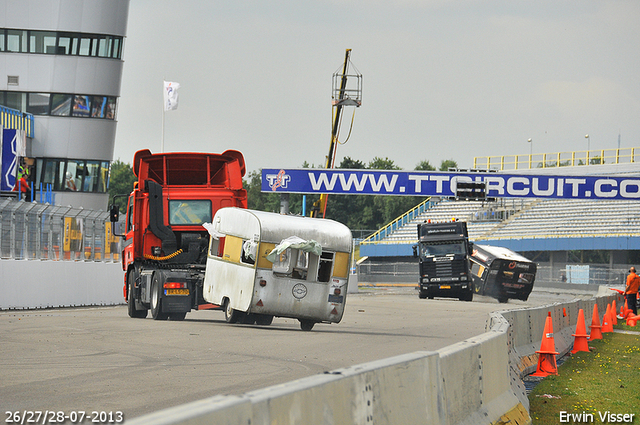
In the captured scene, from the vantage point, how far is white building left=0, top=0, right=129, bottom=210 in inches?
1966

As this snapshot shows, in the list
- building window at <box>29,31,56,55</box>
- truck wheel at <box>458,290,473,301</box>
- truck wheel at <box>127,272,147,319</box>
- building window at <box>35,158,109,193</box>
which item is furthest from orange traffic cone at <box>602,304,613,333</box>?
building window at <box>29,31,56,55</box>

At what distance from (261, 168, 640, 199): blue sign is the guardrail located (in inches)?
1683

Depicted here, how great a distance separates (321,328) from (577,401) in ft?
35.4

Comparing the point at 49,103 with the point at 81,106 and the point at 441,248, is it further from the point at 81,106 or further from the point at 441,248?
the point at 441,248

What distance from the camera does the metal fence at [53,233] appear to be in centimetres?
2400

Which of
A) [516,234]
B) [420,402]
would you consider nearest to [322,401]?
[420,402]

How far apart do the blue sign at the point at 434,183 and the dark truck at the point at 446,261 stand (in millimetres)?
8278

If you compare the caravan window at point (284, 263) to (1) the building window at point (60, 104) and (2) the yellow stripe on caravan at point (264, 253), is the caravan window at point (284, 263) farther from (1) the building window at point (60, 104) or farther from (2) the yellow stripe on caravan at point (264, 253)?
(1) the building window at point (60, 104)

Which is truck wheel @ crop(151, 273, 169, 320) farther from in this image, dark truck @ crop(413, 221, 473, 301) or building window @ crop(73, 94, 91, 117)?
building window @ crop(73, 94, 91, 117)

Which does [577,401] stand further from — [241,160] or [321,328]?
[241,160]

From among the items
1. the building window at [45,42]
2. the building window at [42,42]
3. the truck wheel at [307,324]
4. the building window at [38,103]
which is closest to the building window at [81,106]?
the building window at [38,103]

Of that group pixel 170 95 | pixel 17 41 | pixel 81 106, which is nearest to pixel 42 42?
pixel 17 41

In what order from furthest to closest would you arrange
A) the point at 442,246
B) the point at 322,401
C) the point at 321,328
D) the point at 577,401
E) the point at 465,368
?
the point at 442,246, the point at 321,328, the point at 577,401, the point at 465,368, the point at 322,401

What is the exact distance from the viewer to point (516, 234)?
219 feet
